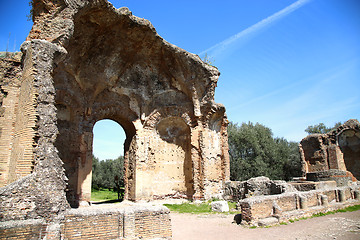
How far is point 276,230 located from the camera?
6.92 metres

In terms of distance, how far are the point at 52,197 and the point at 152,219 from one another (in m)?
2.44

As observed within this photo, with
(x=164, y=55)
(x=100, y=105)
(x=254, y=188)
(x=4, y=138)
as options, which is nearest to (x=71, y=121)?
(x=100, y=105)

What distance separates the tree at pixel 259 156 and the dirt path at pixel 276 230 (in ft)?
60.0

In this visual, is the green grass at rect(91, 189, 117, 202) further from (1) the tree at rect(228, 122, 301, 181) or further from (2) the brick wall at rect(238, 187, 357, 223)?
(1) the tree at rect(228, 122, 301, 181)

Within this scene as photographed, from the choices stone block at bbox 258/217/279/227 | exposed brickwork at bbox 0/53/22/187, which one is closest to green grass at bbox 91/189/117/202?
exposed brickwork at bbox 0/53/22/187

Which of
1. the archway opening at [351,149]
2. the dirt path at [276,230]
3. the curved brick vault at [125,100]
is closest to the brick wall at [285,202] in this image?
the dirt path at [276,230]

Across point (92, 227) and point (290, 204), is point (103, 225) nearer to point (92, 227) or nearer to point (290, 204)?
point (92, 227)

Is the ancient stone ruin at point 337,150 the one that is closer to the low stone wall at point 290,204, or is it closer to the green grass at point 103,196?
the low stone wall at point 290,204

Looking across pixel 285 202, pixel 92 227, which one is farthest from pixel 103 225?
pixel 285 202

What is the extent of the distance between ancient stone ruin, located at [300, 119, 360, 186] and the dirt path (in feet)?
42.8

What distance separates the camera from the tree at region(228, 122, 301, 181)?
→ 1054 inches

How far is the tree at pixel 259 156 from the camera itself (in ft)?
87.8

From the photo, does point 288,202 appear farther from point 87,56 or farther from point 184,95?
point 87,56

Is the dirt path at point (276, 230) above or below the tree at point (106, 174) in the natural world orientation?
below
